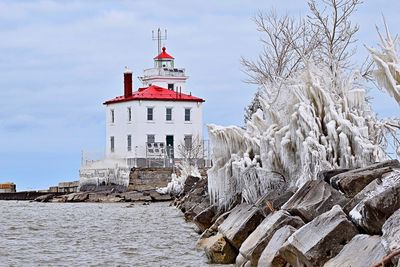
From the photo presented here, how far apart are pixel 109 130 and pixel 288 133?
6673cm

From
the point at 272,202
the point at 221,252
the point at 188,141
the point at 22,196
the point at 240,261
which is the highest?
the point at 188,141

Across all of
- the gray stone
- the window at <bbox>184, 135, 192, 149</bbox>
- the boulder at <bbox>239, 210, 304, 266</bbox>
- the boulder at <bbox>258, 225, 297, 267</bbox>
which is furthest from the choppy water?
the window at <bbox>184, 135, 192, 149</bbox>

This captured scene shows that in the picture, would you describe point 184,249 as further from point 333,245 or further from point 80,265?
point 333,245

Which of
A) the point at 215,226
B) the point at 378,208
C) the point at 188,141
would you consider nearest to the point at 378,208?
the point at 378,208

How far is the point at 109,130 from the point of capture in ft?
283

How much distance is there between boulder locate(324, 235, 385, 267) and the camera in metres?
9.80

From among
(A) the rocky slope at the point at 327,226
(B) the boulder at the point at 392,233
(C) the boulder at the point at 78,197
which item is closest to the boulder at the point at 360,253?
(A) the rocky slope at the point at 327,226

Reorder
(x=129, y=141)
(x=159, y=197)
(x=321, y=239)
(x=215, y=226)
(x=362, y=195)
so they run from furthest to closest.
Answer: (x=129, y=141)
(x=159, y=197)
(x=215, y=226)
(x=362, y=195)
(x=321, y=239)

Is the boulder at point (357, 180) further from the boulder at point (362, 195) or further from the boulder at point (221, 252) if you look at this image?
the boulder at point (221, 252)

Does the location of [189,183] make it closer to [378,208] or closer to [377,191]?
[377,191]

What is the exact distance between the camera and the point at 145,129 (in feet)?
270

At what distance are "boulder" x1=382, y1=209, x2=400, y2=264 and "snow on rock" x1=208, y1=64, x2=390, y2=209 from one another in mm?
8636

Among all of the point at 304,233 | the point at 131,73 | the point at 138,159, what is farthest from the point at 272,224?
the point at 131,73

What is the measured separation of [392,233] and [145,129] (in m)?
73.3
